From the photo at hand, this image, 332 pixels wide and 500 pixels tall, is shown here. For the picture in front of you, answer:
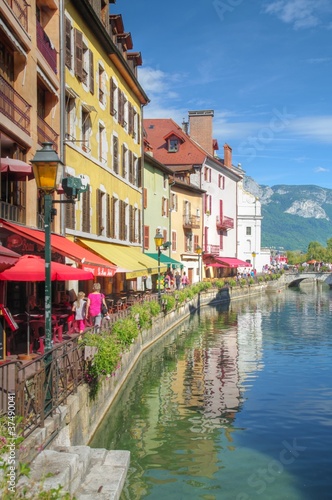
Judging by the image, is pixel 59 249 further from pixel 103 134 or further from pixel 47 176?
pixel 103 134

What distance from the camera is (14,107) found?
15047 mm

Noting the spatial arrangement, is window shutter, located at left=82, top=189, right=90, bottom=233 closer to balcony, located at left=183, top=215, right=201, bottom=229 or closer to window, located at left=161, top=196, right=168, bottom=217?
window, located at left=161, top=196, right=168, bottom=217

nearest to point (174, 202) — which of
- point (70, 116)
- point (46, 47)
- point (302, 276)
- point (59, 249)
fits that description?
point (70, 116)

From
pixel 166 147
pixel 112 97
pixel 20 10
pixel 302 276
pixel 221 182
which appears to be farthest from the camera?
pixel 302 276

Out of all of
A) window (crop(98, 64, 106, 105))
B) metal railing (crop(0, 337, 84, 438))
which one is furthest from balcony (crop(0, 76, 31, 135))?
window (crop(98, 64, 106, 105))

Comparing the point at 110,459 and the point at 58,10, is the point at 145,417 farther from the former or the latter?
the point at 58,10

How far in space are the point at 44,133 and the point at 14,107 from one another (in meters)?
3.16

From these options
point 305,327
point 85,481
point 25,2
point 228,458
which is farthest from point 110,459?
point 305,327

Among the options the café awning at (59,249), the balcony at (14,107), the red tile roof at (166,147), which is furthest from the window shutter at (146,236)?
the balcony at (14,107)

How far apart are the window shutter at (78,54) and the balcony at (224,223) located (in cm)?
4063

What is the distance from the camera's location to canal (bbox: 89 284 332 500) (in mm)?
10062

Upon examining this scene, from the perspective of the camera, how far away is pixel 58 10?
64.0ft

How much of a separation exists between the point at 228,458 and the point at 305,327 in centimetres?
2457

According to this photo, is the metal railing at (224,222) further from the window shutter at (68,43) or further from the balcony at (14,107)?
the balcony at (14,107)
